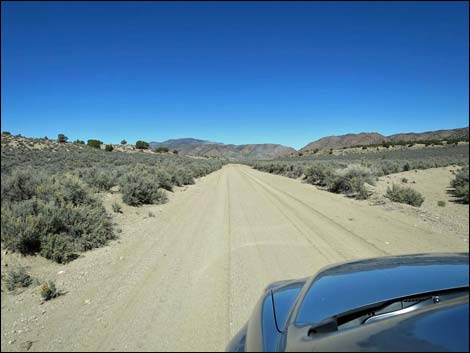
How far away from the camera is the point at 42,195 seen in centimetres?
765

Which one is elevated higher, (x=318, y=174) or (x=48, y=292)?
(x=318, y=174)

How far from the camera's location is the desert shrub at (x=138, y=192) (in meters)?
11.8

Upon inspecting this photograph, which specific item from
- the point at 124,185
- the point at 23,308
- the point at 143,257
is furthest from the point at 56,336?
the point at 124,185

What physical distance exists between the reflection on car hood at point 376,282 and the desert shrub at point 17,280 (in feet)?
15.8

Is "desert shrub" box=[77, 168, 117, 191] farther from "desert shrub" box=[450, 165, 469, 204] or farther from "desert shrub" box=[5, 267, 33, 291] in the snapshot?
"desert shrub" box=[450, 165, 469, 204]

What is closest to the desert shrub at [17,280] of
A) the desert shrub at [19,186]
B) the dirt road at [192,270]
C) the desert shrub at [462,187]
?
the dirt road at [192,270]

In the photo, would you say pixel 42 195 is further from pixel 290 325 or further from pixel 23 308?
pixel 290 325

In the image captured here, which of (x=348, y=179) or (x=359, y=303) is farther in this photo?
(x=348, y=179)

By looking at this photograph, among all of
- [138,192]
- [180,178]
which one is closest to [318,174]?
[180,178]

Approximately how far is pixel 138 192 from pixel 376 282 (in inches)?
426

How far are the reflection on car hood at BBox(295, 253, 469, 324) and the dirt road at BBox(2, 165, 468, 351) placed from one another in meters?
1.46

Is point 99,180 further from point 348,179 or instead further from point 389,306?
point 389,306

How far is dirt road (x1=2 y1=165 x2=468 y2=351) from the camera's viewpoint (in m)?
3.49

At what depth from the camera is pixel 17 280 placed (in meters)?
4.88
